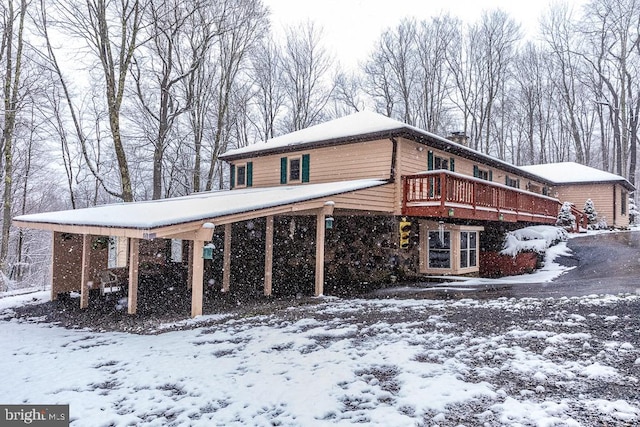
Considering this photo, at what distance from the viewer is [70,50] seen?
18.7m

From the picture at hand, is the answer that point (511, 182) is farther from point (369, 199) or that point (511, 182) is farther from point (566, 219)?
point (369, 199)

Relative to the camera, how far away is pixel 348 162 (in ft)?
50.0

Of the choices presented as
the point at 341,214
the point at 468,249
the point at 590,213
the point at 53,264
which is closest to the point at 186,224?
the point at 341,214

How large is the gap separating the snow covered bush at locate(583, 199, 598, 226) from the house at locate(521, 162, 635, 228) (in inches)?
38.4

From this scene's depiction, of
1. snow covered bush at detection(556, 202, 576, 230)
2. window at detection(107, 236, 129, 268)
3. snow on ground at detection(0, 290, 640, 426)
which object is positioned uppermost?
snow covered bush at detection(556, 202, 576, 230)

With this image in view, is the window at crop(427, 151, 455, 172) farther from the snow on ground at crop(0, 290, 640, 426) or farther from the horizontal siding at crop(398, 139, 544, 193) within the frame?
the snow on ground at crop(0, 290, 640, 426)

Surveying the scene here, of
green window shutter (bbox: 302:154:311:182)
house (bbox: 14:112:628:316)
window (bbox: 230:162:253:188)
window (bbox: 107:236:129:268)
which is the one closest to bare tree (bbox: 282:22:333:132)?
window (bbox: 230:162:253:188)

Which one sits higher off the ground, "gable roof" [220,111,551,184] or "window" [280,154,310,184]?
"gable roof" [220,111,551,184]

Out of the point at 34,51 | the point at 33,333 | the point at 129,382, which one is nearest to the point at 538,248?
the point at 129,382

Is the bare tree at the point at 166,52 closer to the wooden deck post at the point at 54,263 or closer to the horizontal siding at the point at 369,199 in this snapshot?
the wooden deck post at the point at 54,263

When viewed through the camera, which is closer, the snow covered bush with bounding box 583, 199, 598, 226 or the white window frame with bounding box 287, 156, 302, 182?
the white window frame with bounding box 287, 156, 302, 182

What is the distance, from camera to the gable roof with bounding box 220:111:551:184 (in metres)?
13.7

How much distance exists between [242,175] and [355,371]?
15.8 metres

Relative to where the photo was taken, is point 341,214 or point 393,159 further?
point 341,214
